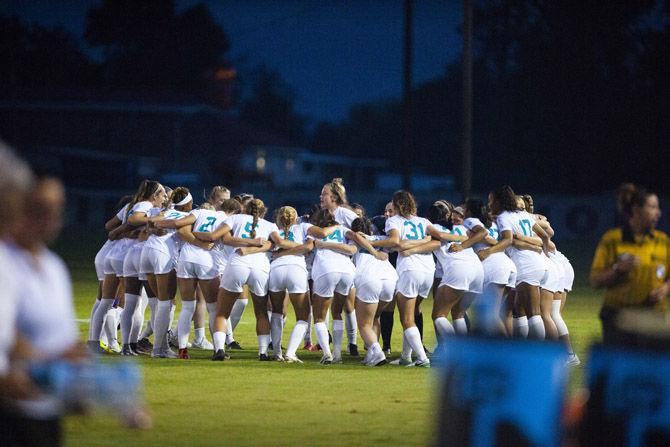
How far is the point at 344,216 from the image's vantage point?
16031 mm

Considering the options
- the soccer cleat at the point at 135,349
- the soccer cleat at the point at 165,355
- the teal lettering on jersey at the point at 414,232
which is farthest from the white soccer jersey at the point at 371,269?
the soccer cleat at the point at 135,349

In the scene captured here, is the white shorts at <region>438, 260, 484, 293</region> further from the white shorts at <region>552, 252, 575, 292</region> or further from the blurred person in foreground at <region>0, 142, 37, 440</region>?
the blurred person in foreground at <region>0, 142, 37, 440</region>

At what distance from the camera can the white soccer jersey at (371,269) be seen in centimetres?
1542

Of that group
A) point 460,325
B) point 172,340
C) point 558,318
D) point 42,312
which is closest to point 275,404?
point 460,325

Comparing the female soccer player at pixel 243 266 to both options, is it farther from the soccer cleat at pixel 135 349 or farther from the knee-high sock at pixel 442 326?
the knee-high sock at pixel 442 326

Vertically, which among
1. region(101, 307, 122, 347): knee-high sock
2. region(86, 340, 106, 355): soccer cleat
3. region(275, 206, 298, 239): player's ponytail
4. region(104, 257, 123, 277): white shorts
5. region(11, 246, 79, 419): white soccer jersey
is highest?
region(275, 206, 298, 239): player's ponytail

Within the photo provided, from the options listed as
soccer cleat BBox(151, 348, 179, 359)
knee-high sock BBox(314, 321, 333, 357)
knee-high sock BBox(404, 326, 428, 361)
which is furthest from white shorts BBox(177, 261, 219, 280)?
knee-high sock BBox(404, 326, 428, 361)

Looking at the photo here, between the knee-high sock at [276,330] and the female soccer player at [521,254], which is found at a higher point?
the female soccer player at [521,254]

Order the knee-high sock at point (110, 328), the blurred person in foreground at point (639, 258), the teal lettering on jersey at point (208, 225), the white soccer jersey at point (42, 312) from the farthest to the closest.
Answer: the knee-high sock at point (110, 328) < the teal lettering on jersey at point (208, 225) < the blurred person in foreground at point (639, 258) < the white soccer jersey at point (42, 312)

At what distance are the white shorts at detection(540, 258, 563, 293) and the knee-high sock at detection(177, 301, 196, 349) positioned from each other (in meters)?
4.35

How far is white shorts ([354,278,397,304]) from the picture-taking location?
15.4m

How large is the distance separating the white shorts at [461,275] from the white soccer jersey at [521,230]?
59cm

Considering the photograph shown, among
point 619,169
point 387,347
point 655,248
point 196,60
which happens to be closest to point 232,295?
point 387,347

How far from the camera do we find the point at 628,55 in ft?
217
